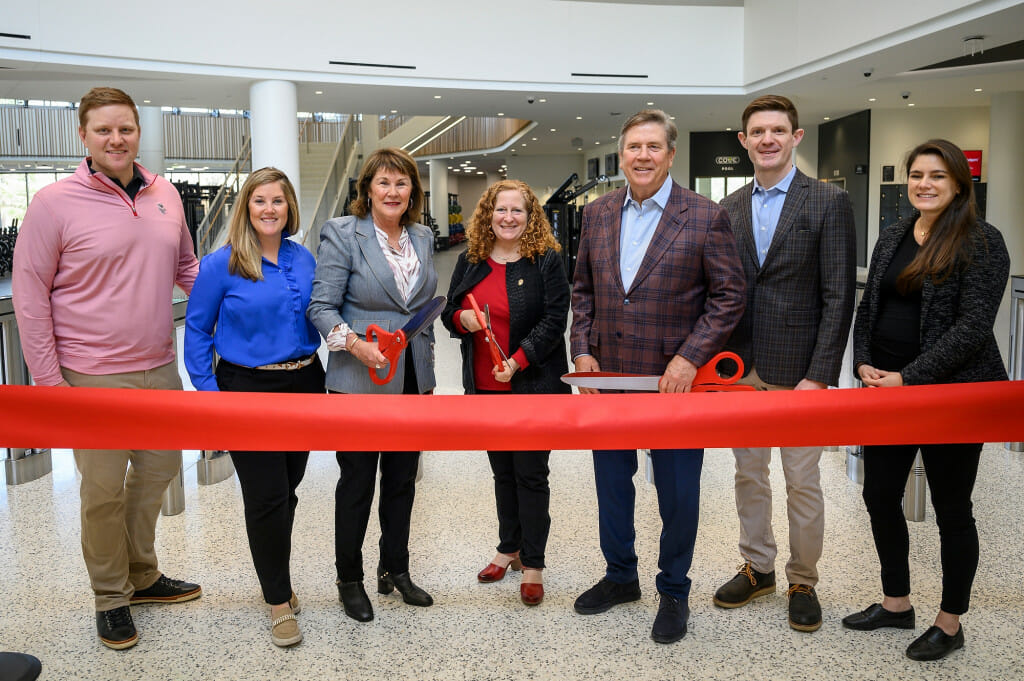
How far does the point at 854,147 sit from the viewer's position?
728 inches

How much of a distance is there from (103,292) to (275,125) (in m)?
11.3

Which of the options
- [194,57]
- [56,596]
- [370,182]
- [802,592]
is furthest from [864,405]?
[194,57]

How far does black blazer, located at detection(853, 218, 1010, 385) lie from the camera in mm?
2229

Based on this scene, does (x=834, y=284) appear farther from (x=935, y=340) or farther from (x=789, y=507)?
(x=789, y=507)

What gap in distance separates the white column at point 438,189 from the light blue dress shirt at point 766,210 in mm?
27827

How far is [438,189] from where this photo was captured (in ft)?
98.7

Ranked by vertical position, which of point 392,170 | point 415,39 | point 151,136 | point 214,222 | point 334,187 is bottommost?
point 392,170

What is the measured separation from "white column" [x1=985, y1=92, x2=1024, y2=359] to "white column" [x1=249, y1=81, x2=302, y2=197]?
12.8 meters

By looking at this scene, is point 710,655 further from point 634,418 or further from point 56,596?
point 56,596

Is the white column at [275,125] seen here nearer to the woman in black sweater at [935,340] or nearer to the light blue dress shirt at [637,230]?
the light blue dress shirt at [637,230]

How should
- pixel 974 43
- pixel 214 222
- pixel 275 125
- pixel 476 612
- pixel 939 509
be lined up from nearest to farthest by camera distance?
pixel 939 509 → pixel 476 612 → pixel 974 43 → pixel 275 125 → pixel 214 222

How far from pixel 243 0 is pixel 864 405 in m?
12.5

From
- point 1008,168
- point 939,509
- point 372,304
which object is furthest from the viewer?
point 1008,168

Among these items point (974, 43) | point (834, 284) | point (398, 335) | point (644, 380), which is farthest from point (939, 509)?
point (974, 43)
